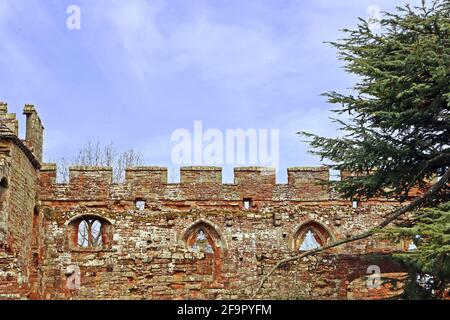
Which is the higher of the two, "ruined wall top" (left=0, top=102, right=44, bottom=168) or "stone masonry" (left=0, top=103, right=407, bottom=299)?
"ruined wall top" (left=0, top=102, right=44, bottom=168)

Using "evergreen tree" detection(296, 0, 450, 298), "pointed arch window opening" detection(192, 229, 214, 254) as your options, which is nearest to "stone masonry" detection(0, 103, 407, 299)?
"pointed arch window opening" detection(192, 229, 214, 254)

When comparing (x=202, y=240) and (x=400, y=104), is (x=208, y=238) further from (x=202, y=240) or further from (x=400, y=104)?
(x=400, y=104)

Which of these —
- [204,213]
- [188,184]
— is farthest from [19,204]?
[204,213]

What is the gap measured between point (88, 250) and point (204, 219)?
12.6 feet

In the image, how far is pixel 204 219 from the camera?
23359 millimetres

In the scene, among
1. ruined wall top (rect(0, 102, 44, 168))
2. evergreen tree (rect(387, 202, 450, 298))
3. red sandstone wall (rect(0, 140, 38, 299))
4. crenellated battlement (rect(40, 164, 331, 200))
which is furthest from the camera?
crenellated battlement (rect(40, 164, 331, 200))

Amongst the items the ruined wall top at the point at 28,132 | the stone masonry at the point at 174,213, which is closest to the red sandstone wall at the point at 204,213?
the stone masonry at the point at 174,213

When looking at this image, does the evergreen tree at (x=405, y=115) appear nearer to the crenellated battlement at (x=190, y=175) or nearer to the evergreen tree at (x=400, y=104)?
the evergreen tree at (x=400, y=104)

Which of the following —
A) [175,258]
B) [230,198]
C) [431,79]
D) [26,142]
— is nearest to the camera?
[431,79]

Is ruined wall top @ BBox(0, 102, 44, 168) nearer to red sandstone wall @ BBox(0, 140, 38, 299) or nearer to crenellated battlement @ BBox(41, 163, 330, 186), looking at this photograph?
red sandstone wall @ BBox(0, 140, 38, 299)

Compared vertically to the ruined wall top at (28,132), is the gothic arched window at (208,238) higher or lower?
lower
